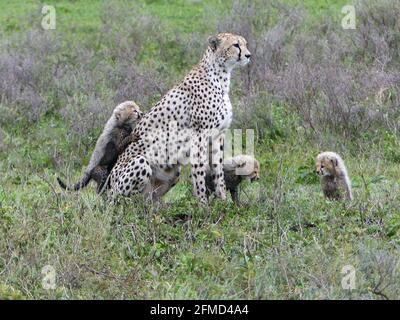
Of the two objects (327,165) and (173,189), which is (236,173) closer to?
(327,165)

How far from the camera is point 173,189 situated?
8.16 meters

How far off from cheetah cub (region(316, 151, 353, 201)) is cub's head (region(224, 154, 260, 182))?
482mm

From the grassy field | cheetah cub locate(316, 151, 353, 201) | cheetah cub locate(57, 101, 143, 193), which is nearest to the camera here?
the grassy field

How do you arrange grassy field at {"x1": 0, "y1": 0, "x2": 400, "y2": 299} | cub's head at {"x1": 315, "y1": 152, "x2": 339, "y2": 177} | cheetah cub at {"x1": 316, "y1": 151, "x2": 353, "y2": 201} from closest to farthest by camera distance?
grassy field at {"x1": 0, "y1": 0, "x2": 400, "y2": 299}
cheetah cub at {"x1": 316, "y1": 151, "x2": 353, "y2": 201}
cub's head at {"x1": 315, "y1": 152, "x2": 339, "y2": 177}

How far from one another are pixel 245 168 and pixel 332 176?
0.64 m

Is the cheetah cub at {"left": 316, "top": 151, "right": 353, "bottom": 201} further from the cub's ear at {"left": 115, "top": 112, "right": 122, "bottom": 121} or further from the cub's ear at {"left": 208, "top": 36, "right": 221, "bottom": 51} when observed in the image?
the cub's ear at {"left": 115, "top": 112, "right": 122, "bottom": 121}

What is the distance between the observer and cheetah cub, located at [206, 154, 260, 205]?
23.5 ft

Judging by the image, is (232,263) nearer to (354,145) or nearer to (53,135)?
(354,145)

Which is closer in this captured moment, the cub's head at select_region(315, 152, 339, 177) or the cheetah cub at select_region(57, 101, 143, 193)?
the cub's head at select_region(315, 152, 339, 177)

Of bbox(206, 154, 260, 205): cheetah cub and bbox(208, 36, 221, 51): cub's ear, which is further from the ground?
bbox(208, 36, 221, 51): cub's ear

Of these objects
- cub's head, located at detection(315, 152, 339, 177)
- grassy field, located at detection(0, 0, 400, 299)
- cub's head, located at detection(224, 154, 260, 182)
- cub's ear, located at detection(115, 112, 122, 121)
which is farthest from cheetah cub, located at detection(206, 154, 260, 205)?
cub's ear, located at detection(115, 112, 122, 121)

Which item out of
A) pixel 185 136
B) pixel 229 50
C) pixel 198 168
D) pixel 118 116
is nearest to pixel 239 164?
pixel 198 168

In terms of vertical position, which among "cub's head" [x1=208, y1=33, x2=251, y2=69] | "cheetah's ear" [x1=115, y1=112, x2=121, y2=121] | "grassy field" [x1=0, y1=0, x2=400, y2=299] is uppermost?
"cub's head" [x1=208, y1=33, x2=251, y2=69]
